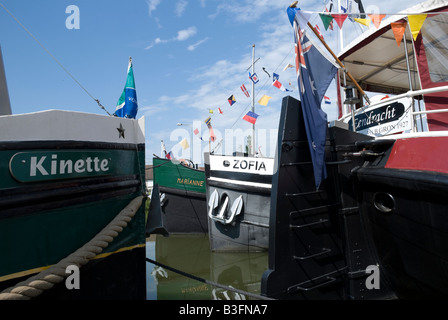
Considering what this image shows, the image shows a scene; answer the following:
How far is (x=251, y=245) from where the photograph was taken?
8258 mm

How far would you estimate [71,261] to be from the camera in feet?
8.07

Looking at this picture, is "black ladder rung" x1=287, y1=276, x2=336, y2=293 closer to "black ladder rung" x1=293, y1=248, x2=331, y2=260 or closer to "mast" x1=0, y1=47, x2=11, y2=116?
"black ladder rung" x1=293, y1=248, x2=331, y2=260

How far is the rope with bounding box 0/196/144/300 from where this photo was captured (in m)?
2.18

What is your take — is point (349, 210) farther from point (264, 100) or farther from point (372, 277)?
point (264, 100)

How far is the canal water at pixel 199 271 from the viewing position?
5922 mm

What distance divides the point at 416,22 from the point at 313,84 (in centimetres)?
171

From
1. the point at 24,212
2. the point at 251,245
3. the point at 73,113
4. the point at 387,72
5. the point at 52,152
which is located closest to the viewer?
the point at 24,212

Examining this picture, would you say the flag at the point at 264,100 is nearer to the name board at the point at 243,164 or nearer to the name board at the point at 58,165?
the name board at the point at 243,164

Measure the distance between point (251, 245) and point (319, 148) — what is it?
4.97 m

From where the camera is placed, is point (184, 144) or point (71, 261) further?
point (184, 144)

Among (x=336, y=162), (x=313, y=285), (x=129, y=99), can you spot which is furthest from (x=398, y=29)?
(x=129, y=99)

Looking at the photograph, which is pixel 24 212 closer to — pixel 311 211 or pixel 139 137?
pixel 139 137

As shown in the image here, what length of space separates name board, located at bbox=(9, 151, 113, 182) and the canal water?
9.32ft

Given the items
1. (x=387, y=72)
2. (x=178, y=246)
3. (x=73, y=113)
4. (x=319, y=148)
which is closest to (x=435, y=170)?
(x=319, y=148)
